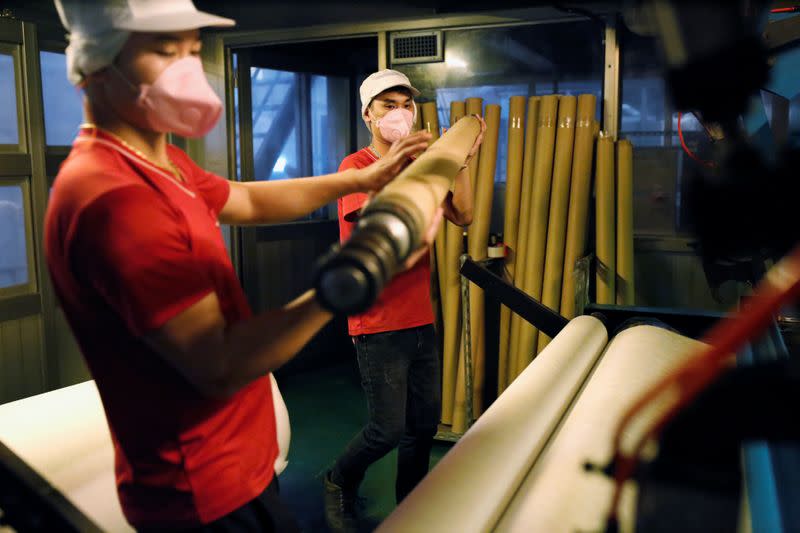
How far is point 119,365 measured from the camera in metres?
0.94

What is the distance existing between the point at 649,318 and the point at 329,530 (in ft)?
4.41

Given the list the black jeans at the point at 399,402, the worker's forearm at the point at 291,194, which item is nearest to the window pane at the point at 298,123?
the black jeans at the point at 399,402

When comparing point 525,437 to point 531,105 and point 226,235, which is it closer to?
point 531,105

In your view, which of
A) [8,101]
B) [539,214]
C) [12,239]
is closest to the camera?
[8,101]

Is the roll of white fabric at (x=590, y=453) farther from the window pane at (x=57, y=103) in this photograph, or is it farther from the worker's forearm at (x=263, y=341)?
the window pane at (x=57, y=103)

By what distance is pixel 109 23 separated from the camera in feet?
2.94

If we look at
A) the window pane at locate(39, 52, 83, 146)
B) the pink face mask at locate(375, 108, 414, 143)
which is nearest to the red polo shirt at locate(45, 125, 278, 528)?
the pink face mask at locate(375, 108, 414, 143)

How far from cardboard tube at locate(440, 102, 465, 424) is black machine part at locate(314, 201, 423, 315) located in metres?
2.53

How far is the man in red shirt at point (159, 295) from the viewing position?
2.77ft

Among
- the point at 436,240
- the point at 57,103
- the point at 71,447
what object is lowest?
the point at 71,447

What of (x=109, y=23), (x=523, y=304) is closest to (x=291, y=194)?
(x=109, y=23)

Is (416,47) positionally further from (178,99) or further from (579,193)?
(178,99)

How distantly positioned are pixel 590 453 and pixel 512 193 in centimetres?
225

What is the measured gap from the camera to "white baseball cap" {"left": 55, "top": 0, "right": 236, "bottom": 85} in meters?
0.89
